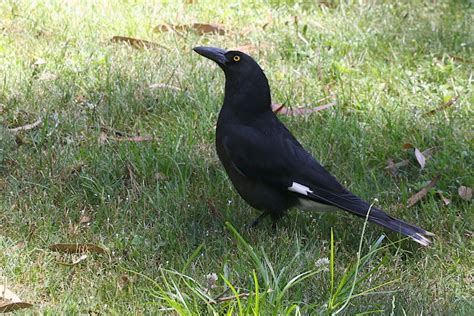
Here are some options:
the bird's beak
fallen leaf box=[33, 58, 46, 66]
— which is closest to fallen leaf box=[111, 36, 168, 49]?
A: fallen leaf box=[33, 58, 46, 66]

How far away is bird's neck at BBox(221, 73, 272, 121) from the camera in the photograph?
4.55 m

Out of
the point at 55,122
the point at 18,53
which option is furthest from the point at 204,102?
the point at 18,53

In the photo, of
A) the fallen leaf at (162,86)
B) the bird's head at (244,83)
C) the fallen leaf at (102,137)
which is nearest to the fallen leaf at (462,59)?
the fallen leaf at (162,86)

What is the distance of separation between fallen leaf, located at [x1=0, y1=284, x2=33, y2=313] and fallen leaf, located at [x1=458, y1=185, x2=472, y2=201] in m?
2.38

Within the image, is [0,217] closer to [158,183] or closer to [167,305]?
[158,183]

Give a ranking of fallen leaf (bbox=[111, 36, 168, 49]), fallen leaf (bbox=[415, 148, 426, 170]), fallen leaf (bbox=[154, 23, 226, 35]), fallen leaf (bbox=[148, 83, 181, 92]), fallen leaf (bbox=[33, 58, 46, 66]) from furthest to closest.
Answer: fallen leaf (bbox=[154, 23, 226, 35]) < fallen leaf (bbox=[111, 36, 168, 49]) < fallen leaf (bbox=[33, 58, 46, 66]) < fallen leaf (bbox=[148, 83, 181, 92]) < fallen leaf (bbox=[415, 148, 426, 170])

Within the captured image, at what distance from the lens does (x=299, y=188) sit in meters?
4.36

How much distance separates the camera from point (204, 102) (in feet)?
18.1

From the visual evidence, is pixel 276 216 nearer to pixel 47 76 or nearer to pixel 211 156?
pixel 211 156

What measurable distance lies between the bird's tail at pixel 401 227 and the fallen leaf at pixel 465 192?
606mm

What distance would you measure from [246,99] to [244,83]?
9cm

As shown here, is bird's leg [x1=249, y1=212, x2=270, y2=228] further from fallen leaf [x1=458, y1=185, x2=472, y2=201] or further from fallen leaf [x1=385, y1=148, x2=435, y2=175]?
fallen leaf [x1=458, y1=185, x2=472, y2=201]

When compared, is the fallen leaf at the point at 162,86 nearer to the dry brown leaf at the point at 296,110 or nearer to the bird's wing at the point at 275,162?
the dry brown leaf at the point at 296,110

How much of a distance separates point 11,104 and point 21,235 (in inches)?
55.5
